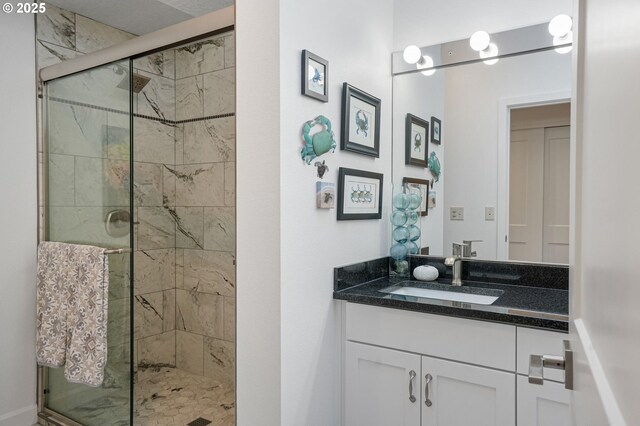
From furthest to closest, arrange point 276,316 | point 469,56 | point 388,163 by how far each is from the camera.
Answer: point 388,163 → point 469,56 → point 276,316

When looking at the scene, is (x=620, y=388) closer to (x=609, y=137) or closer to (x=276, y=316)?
(x=609, y=137)

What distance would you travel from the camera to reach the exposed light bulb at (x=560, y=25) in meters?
1.87

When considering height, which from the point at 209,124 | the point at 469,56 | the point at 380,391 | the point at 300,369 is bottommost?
the point at 380,391

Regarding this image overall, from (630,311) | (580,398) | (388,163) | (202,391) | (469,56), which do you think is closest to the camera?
(630,311)

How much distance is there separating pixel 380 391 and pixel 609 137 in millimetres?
1551

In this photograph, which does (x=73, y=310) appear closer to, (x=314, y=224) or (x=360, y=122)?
(x=314, y=224)

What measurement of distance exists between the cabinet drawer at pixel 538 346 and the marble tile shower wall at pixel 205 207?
189 cm

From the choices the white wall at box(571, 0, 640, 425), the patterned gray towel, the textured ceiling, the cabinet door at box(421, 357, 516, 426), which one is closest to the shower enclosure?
the patterned gray towel

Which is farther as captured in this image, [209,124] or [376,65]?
[209,124]

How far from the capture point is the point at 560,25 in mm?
1881

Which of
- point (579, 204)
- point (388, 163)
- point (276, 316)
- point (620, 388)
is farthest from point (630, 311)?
point (388, 163)

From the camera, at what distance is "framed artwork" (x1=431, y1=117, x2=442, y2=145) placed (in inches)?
91.7

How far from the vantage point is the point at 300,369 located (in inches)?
65.2

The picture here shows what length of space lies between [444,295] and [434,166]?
0.74 m
